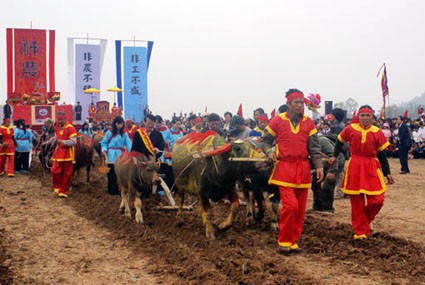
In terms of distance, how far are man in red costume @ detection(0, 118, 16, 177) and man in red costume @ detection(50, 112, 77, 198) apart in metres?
4.29

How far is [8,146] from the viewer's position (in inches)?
571

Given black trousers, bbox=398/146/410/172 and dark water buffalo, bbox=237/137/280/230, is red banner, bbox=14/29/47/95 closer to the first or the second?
black trousers, bbox=398/146/410/172

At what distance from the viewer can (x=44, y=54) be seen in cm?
2184

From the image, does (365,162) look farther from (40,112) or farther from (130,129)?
(40,112)

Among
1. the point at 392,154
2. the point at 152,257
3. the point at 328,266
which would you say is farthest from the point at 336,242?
the point at 392,154

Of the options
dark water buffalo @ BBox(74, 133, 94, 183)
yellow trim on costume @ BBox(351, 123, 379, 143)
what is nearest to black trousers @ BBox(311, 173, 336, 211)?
yellow trim on costume @ BBox(351, 123, 379, 143)

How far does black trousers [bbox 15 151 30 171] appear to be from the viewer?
15533 mm

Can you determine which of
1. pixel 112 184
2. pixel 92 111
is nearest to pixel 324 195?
pixel 112 184

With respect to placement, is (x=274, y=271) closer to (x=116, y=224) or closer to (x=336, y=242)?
(x=336, y=242)

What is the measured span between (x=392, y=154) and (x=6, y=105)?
16734 millimetres

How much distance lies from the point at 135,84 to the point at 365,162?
1777 cm

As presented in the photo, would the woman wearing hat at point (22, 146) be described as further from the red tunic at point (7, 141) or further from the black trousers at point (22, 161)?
the red tunic at point (7, 141)

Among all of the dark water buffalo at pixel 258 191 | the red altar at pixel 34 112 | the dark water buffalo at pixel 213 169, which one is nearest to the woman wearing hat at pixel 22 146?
the red altar at pixel 34 112

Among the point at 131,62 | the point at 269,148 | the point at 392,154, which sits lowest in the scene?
the point at 392,154
